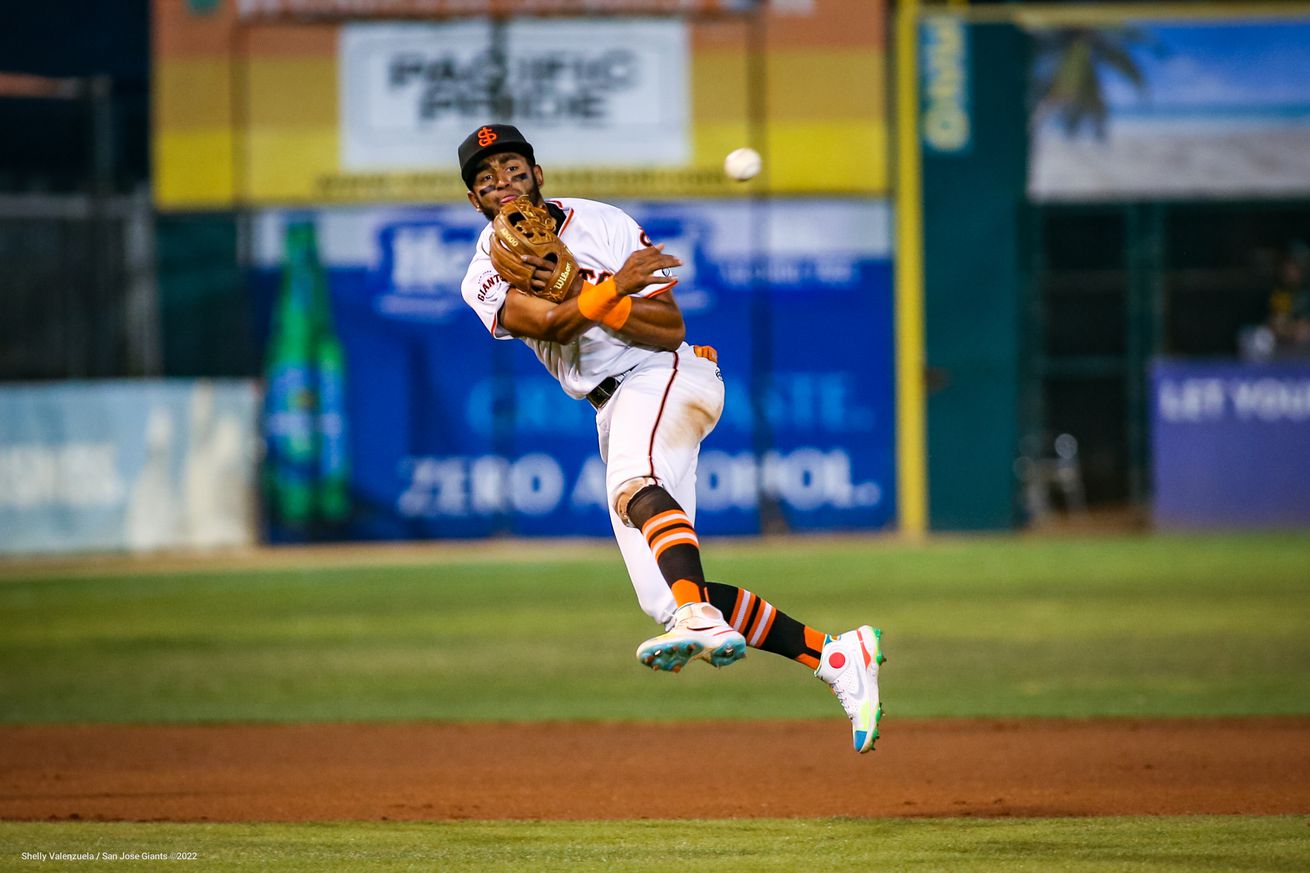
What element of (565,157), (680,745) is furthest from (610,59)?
(680,745)

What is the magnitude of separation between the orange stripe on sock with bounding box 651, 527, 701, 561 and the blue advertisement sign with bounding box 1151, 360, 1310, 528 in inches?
515

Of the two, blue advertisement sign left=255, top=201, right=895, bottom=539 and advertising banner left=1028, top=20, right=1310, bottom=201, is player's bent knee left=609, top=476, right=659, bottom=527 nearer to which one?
blue advertisement sign left=255, top=201, right=895, bottom=539

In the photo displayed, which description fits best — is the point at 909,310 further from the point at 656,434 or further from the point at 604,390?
the point at 656,434

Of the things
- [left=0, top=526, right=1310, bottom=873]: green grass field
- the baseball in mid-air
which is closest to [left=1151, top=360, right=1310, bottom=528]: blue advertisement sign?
[left=0, top=526, right=1310, bottom=873]: green grass field

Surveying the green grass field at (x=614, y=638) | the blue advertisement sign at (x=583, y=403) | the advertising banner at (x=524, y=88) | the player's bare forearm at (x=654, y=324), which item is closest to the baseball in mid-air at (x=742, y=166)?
the player's bare forearm at (x=654, y=324)

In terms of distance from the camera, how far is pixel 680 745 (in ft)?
26.8

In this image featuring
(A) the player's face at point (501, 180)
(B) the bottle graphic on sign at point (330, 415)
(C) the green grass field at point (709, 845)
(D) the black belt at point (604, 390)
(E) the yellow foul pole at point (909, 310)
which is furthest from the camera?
(E) the yellow foul pole at point (909, 310)

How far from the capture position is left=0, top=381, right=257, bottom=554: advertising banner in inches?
657

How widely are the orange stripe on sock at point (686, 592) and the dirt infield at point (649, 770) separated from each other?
101 cm

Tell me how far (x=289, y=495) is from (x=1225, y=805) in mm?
13130

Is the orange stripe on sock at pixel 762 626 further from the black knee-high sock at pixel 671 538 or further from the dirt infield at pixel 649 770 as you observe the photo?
the dirt infield at pixel 649 770

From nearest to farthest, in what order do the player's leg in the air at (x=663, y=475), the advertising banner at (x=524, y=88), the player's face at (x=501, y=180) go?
the player's leg in the air at (x=663, y=475) < the player's face at (x=501, y=180) < the advertising banner at (x=524, y=88)

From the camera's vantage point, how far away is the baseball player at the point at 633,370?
5723 mm

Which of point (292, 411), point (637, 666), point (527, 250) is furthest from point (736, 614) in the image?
point (292, 411)
